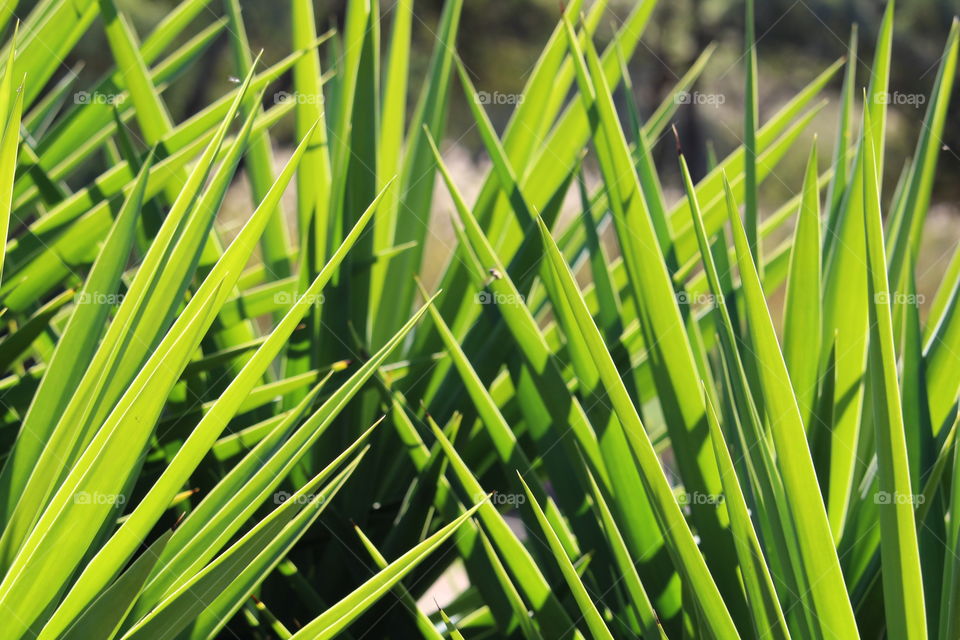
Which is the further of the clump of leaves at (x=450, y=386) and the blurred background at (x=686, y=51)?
the blurred background at (x=686, y=51)

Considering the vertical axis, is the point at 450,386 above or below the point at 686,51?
above

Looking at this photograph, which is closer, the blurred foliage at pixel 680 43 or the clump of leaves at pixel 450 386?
the clump of leaves at pixel 450 386

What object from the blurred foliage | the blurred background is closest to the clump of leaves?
the blurred background

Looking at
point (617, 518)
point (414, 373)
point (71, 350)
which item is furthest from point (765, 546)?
point (71, 350)

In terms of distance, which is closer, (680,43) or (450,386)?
(450,386)

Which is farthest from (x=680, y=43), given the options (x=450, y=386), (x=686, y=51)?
(x=450, y=386)

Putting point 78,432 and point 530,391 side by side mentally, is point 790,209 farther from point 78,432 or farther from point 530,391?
point 78,432

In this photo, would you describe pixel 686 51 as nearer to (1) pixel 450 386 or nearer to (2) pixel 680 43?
(2) pixel 680 43

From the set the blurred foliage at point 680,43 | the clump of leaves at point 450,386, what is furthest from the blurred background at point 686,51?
the clump of leaves at point 450,386

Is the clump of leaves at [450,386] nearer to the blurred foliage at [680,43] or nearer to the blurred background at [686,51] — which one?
the blurred background at [686,51]
